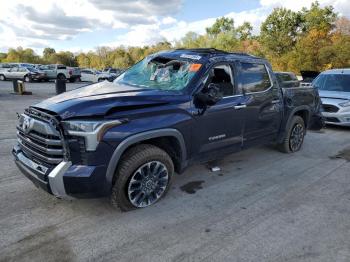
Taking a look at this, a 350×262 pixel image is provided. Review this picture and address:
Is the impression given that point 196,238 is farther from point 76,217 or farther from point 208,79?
point 208,79

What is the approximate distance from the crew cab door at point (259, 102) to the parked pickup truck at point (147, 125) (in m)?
0.02

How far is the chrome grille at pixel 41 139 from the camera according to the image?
3.16 meters

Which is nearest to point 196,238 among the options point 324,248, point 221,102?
point 324,248

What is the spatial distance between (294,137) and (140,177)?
382 centimetres

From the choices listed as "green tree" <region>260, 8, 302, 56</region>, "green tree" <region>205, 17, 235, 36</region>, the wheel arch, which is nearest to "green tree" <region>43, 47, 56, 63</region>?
"green tree" <region>205, 17, 235, 36</region>

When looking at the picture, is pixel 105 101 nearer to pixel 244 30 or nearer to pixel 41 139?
pixel 41 139

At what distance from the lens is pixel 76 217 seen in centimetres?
354

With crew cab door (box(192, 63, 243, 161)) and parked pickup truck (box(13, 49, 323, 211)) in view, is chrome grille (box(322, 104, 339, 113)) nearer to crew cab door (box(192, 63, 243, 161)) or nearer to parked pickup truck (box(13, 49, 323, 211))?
parked pickup truck (box(13, 49, 323, 211))

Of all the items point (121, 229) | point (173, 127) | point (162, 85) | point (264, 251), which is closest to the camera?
point (264, 251)

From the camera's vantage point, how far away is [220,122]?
4301 millimetres

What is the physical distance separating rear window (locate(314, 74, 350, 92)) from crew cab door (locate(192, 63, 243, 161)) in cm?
585

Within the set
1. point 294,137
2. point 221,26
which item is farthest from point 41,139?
point 221,26

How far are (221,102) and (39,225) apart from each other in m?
2.67

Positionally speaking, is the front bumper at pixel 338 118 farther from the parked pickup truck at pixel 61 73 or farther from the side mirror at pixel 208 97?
the parked pickup truck at pixel 61 73
